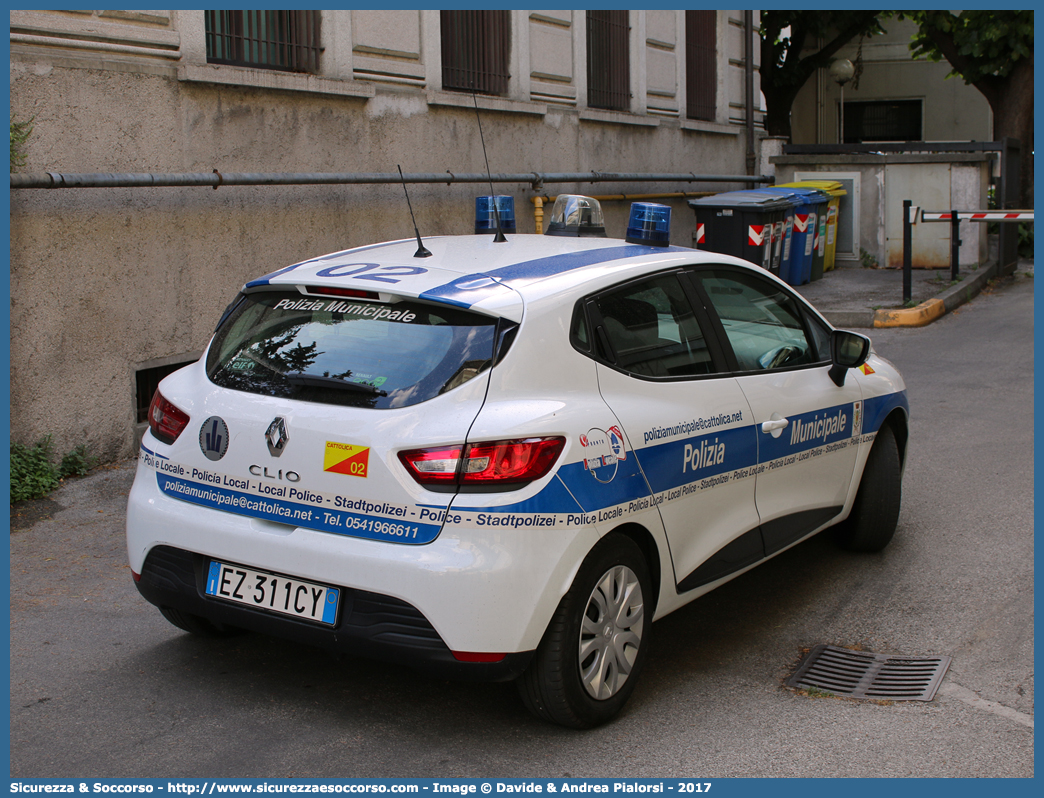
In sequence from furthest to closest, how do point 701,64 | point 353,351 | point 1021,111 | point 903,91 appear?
point 903,91 → point 1021,111 → point 701,64 → point 353,351

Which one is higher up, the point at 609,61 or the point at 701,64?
the point at 701,64

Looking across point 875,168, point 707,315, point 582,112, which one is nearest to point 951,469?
point 707,315

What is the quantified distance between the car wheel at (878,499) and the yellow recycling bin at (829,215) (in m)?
11.3

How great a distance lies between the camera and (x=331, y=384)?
352 centimetres

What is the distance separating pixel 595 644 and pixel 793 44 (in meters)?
23.7

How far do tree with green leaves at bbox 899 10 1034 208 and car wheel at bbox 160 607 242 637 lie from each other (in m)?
18.1

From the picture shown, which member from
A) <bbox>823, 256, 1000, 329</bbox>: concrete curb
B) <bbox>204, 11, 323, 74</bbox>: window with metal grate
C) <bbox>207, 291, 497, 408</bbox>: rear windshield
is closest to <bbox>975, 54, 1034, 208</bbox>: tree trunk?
<bbox>823, 256, 1000, 329</bbox>: concrete curb

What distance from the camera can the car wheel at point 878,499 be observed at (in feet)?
17.5

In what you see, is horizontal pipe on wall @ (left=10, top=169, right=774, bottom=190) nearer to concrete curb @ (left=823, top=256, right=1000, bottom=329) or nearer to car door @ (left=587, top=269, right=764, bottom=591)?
car door @ (left=587, top=269, right=764, bottom=591)

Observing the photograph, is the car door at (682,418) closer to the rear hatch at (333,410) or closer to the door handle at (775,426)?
the door handle at (775,426)

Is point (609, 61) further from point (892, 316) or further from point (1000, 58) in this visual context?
point (1000, 58)

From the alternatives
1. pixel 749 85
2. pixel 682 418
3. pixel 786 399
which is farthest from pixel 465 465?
pixel 749 85

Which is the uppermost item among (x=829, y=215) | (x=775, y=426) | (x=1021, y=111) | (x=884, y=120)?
(x=884, y=120)

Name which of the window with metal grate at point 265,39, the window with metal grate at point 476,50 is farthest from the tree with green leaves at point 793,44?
the window with metal grate at point 265,39
